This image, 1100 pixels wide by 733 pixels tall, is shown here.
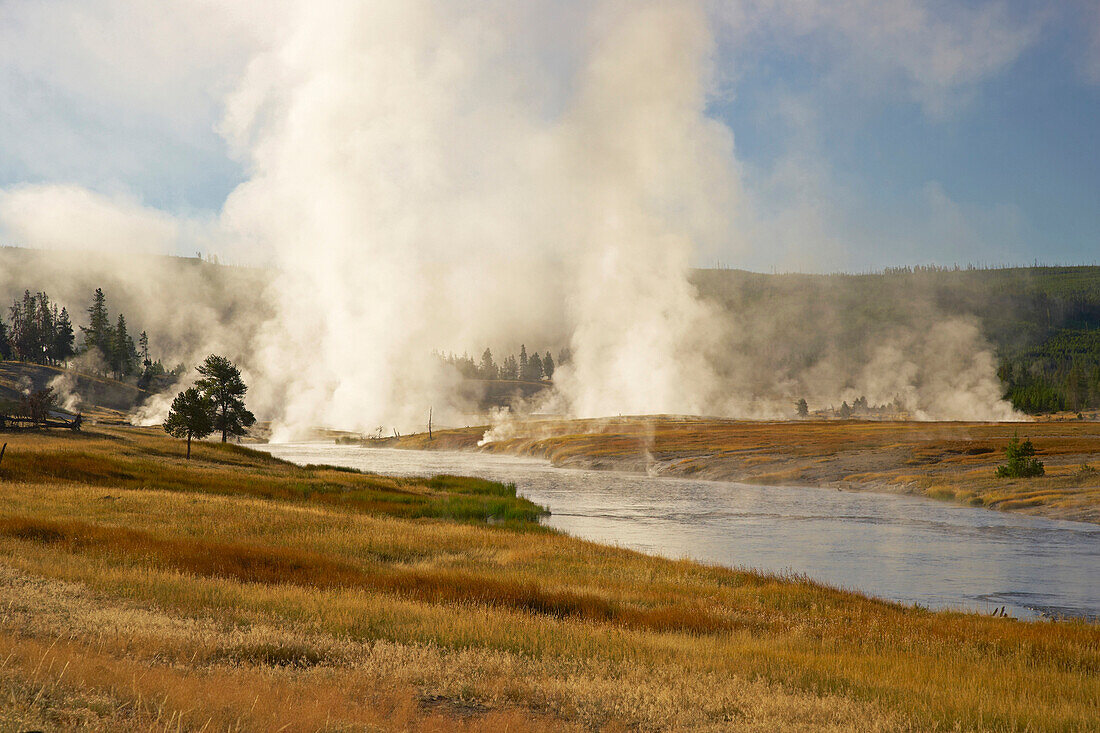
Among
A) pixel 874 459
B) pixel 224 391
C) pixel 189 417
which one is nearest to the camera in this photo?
pixel 189 417

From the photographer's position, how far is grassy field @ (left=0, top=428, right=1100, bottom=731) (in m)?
9.54

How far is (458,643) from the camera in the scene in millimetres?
14172

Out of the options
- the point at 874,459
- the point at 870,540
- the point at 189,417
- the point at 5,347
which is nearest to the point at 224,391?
the point at 189,417

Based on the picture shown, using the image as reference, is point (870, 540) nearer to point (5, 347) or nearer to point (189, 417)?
point (189, 417)

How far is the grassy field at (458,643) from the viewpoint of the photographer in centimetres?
954

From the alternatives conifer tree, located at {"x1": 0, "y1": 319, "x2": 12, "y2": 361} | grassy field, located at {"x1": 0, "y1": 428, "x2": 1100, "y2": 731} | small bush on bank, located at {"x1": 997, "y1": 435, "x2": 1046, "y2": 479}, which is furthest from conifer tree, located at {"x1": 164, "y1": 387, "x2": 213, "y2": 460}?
conifer tree, located at {"x1": 0, "y1": 319, "x2": 12, "y2": 361}

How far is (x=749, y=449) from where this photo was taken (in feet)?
309

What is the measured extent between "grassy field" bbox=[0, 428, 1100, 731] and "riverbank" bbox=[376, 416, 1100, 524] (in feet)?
121

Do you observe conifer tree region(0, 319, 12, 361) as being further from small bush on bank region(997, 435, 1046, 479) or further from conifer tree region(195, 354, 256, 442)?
small bush on bank region(997, 435, 1046, 479)

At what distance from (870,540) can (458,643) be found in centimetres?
3132

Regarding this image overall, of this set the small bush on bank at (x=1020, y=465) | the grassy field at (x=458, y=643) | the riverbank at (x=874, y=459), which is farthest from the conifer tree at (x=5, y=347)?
the small bush on bank at (x=1020, y=465)

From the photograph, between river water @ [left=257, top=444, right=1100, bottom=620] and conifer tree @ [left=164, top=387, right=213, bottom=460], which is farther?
conifer tree @ [left=164, top=387, right=213, bottom=460]

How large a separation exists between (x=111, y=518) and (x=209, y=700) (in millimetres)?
24222

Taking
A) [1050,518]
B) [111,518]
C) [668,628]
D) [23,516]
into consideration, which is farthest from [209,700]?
[1050,518]
